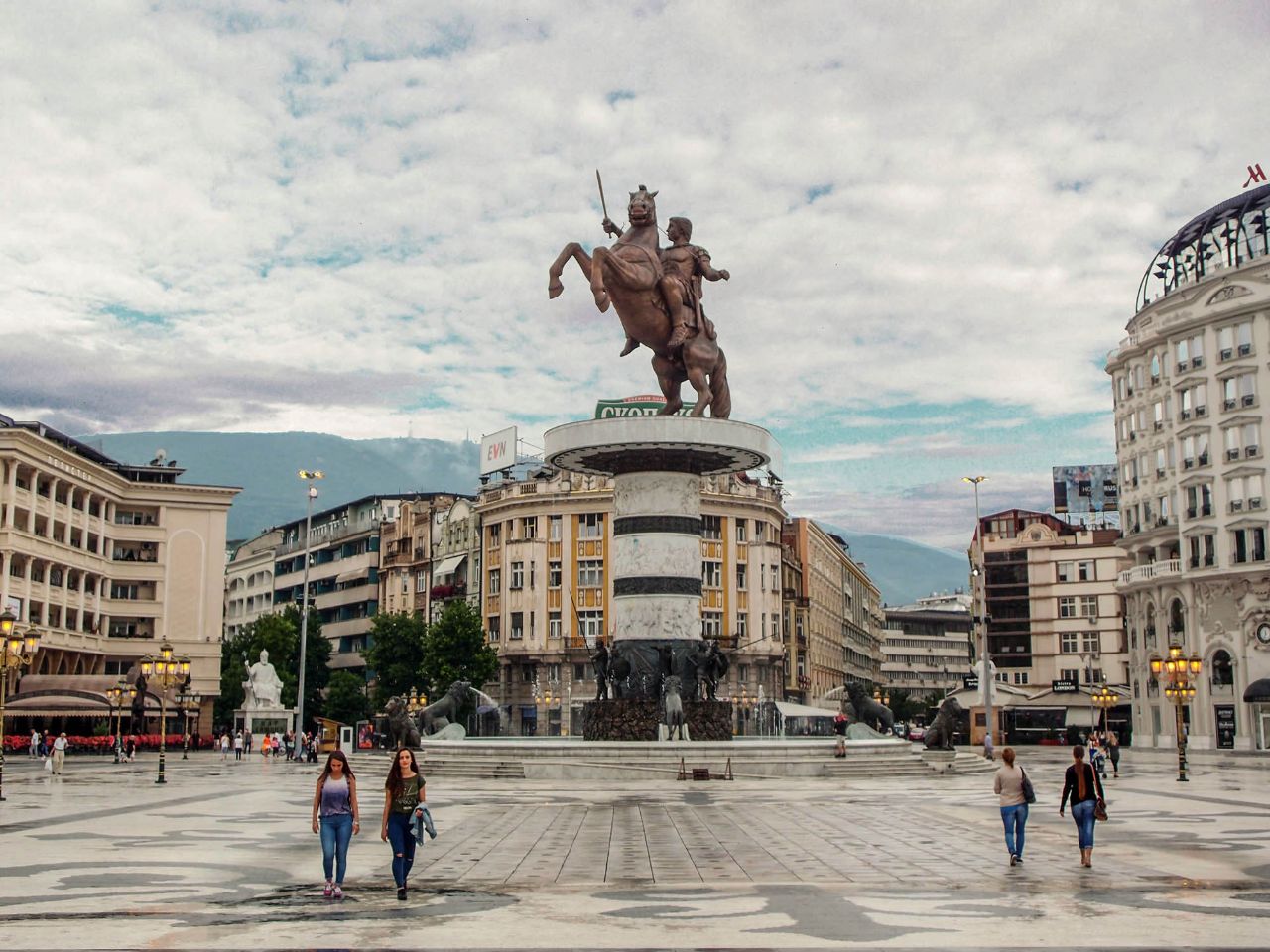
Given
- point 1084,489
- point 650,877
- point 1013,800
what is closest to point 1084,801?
point 1013,800

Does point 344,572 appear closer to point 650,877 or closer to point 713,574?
point 713,574

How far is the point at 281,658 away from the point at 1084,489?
86.9 metres

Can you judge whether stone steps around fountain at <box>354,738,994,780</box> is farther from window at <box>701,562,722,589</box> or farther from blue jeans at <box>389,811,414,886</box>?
window at <box>701,562,722,589</box>

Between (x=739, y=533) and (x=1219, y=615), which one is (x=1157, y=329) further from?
(x=739, y=533)

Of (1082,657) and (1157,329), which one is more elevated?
(1157,329)

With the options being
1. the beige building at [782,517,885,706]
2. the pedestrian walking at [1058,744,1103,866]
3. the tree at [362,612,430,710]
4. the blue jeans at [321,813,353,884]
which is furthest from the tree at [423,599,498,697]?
the blue jeans at [321,813,353,884]

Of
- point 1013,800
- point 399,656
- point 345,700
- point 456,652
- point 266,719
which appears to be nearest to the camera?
point 1013,800

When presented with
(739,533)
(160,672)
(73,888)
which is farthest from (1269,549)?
(73,888)

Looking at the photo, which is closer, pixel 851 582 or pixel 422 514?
pixel 422 514

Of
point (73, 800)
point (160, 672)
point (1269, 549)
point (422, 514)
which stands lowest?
point (73, 800)

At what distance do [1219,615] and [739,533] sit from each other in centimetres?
3391

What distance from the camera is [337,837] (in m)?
15.0

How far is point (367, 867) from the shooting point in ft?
59.1

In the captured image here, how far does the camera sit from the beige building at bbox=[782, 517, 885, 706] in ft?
375
